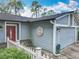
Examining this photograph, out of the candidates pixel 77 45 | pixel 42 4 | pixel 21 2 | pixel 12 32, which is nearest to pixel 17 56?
pixel 12 32

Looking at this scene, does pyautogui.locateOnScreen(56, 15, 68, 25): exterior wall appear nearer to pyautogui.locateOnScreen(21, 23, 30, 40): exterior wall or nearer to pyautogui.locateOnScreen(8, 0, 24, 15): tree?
pyautogui.locateOnScreen(21, 23, 30, 40): exterior wall

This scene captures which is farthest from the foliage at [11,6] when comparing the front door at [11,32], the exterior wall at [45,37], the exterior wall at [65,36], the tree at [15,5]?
the exterior wall at [65,36]

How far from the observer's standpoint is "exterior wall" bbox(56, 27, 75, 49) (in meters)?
11.8

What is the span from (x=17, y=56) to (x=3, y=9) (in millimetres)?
25317

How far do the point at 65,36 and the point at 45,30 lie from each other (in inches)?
83.2

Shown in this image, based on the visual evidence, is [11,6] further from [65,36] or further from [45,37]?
[65,36]

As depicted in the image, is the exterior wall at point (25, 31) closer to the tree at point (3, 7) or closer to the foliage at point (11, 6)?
the tree at point (3, 7)

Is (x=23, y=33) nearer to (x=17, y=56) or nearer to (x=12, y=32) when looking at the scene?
(x=12, y=32)

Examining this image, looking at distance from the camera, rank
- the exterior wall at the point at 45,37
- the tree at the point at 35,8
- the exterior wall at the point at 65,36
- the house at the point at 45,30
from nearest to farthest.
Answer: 1. the house at the point at 45,30
2. the exterior wall at the point at 45,37
3. the exterior wall at the point at 65,36
4. the tree at the point at 35,8

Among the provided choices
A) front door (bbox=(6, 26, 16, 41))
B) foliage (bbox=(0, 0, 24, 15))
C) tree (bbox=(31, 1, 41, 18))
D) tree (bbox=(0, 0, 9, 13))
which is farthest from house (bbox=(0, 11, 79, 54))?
tree (bbox=(31, 1, 41, 18))

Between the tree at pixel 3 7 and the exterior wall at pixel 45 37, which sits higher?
the tree at pixel 3 7

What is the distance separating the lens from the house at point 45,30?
11.4m

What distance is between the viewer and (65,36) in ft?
41.6

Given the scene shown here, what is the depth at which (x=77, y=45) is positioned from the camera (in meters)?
13.3
